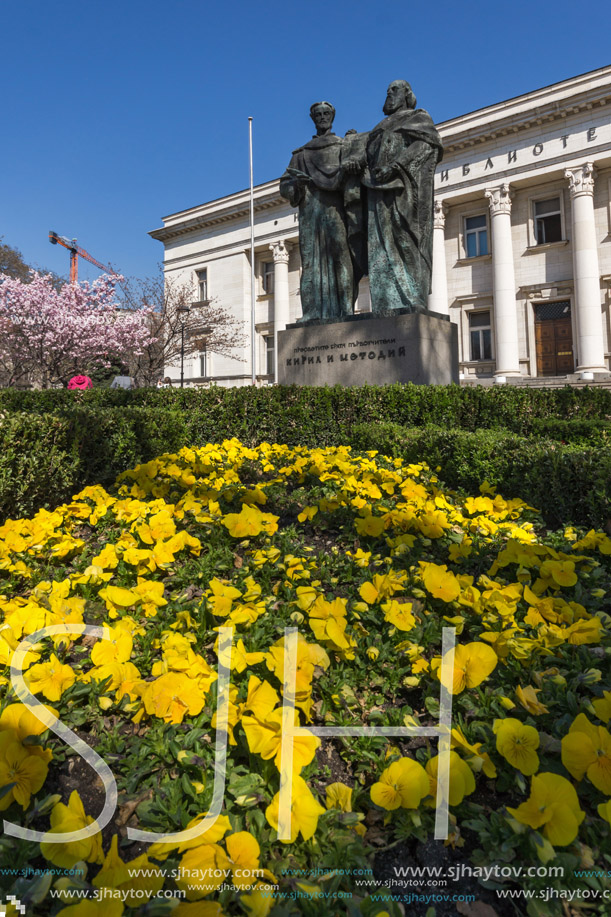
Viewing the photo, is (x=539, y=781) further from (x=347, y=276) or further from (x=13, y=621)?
(x=347, y=276)

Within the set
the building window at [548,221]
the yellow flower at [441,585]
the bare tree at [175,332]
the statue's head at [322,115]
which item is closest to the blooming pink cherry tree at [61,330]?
the bare tree at [175,332]

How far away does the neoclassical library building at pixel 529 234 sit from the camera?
22.5 metres

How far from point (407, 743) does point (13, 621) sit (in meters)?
1.32

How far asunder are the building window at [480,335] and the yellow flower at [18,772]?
28.0m

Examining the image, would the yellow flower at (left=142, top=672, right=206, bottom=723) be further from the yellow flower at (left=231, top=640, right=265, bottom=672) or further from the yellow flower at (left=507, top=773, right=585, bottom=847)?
the yellow flower at (left=507, top=773, right=585, bottom=847)

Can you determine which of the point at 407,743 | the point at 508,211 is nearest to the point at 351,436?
the point at 407,743

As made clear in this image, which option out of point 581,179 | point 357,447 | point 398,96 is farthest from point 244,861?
point 581,179

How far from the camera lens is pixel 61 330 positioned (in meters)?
22.8

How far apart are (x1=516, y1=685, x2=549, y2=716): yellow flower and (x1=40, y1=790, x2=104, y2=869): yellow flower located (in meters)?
1.13

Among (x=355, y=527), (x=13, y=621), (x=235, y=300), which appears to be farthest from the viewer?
(x=235, y=300)

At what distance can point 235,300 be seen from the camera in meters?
34.1

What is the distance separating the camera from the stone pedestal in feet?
26.9

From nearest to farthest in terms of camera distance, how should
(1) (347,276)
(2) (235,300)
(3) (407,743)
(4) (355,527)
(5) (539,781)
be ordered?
(5) (539,781) → (3) (407,743) → (4) (355,527) → (1) (347,276) → (2) (235,300)

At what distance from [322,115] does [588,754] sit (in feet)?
35.3
